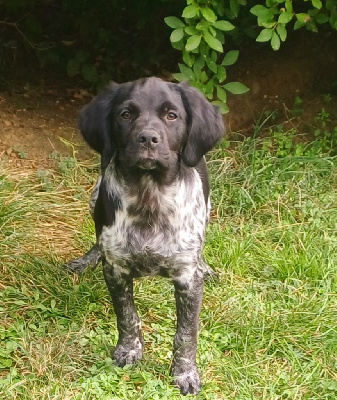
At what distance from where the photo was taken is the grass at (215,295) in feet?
11.0

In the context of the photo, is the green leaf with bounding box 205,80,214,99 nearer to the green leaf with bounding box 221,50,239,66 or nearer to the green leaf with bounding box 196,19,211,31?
the green leaf with bounding box 221,50,239,66

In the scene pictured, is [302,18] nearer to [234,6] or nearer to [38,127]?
[234,6]

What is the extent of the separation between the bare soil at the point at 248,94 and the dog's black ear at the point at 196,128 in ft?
7.23

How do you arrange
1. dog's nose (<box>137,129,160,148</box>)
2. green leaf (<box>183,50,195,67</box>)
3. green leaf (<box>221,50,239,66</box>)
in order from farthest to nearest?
green leaf (<box>221,50,239,66</box>) < green leaf (<box>183,50,195,67</box>) < dog's nose (<box>137,129,160,148</box>)

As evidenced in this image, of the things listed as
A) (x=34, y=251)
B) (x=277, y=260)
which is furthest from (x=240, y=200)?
(x=34, y=251)

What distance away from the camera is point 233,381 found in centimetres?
337

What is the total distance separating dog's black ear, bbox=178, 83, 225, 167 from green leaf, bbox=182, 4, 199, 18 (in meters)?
0.94

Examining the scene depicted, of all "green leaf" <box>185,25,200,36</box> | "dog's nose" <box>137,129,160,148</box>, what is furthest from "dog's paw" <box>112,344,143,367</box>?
"green leaf" <box>185,25,200,36</box>

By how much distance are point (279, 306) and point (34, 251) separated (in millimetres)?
1442

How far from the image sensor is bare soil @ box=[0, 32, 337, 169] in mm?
5328

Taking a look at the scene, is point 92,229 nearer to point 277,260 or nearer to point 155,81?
point 277,260

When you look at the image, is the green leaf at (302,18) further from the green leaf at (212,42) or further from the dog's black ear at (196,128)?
the dog's black ear at (196,128)

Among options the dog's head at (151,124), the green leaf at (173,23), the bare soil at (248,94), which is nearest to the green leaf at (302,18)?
the green leaf at (173,23)

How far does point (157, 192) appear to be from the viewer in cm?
314
